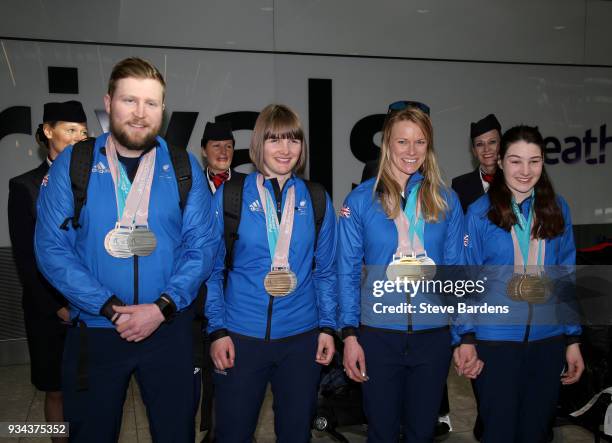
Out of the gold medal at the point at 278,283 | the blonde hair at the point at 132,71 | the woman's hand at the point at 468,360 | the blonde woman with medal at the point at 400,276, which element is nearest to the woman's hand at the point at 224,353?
the gold medal at the point at 278,283

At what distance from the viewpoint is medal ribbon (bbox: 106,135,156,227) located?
197cm

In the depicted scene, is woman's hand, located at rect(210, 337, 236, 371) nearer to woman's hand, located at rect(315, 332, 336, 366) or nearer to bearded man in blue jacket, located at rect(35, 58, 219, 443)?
bearded man in blue jacket, located at rect(35, 58, 219, 443)

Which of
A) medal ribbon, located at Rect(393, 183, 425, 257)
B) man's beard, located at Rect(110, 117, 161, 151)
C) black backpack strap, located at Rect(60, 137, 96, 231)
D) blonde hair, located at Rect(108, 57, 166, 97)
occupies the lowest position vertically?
medal ribbon, located at Rect(393, 183, 425, 257)

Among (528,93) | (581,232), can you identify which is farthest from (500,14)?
(581,232)

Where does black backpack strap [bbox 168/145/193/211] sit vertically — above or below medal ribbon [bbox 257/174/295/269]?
above

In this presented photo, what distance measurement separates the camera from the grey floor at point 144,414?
349cm

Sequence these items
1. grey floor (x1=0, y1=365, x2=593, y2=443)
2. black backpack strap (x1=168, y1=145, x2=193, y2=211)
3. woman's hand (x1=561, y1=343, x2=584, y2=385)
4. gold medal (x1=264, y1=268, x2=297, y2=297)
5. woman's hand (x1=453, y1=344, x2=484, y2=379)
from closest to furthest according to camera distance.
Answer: black backpack strap (x1=168, y1=145, x2=193, y2=211)
gold medal (x1=264, y1=268, x2=297, y2=297)
woman's hand (x1=453, y1=344, x2=484, y2=379)
woman's hand (x1=561, y1=343, x2=584, y2=385)
grey floor (x1=0, y1=365, x2=593, y2=443)

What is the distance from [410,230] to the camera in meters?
2.26

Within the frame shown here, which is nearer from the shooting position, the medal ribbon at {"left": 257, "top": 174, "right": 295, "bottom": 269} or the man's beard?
the man's beard

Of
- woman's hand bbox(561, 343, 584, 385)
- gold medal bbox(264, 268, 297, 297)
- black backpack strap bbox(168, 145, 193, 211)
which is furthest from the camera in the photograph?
woman's hand bbox(561, 343, 584, 385)

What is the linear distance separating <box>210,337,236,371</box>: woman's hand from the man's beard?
0.84m

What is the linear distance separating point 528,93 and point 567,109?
567 mm

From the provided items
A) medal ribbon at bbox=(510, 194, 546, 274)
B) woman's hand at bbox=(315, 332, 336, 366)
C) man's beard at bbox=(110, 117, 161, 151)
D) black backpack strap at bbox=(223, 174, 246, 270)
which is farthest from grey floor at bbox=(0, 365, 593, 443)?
man's beard at bbox=(110, 117, 161, 151)

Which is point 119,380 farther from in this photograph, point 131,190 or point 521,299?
point 521,299
